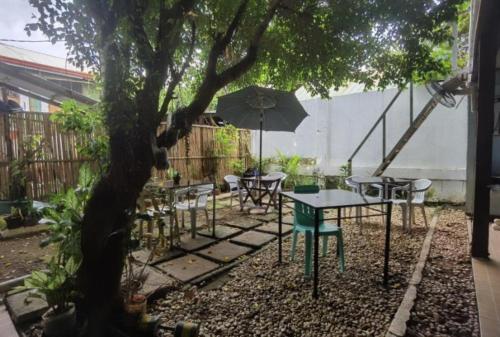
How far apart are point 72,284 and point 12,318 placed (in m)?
0.66

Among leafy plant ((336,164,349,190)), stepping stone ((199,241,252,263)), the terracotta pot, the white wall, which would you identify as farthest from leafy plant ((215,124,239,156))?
the terracotta pot

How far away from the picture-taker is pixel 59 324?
5.56 feet

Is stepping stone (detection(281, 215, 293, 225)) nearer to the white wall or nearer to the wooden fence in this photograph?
Answer: the wooden fence

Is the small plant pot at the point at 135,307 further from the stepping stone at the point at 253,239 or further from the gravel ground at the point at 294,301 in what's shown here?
the stepping stone at the point at 253,239

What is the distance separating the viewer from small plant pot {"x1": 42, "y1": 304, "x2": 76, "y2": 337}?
168cm

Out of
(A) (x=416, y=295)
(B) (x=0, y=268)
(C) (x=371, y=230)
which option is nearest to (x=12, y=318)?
(B) (x=0, y=268)

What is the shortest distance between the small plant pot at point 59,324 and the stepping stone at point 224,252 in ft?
5.27

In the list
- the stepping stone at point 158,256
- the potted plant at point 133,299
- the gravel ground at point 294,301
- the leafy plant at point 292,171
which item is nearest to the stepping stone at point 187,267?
the stepping stone at point 158,256

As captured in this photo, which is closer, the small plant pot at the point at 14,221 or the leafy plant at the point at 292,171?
the small plant pot at the point at 14,221

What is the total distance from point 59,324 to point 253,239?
251 centimetres

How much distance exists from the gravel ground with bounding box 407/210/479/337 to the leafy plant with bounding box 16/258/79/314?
2.30 metres

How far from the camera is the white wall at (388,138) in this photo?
20.1 feet

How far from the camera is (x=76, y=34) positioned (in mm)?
1580

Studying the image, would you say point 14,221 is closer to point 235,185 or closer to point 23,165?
point 23,165
